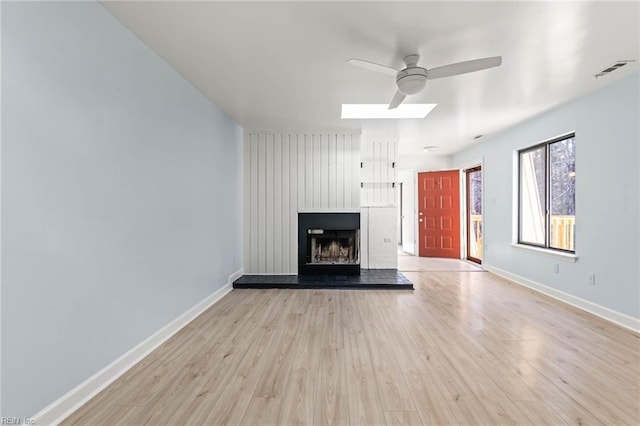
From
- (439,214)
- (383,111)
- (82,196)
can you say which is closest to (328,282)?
(383,111)

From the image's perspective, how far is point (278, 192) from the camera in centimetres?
487

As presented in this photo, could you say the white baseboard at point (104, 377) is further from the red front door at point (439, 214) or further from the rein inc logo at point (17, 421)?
the red front door at point (439, 214)

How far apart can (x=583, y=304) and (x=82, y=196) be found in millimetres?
5044

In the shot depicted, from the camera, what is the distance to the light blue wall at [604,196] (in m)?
2.83

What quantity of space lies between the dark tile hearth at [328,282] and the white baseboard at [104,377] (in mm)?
1362

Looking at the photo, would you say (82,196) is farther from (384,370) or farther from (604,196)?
(604,196)

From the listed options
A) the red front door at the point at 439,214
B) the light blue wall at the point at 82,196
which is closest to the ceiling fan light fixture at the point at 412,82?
the light blue wall at the point at 82,196

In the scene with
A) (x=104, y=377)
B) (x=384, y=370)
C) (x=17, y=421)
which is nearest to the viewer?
(x=17, y=421)

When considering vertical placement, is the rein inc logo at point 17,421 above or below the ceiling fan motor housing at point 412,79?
below

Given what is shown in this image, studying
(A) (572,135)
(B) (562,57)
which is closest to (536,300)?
(A) (572,135)

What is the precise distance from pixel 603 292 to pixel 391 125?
3.34 metres

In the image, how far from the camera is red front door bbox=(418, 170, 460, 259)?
6.70 meters

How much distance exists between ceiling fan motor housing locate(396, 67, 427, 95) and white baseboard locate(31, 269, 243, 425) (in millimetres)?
3074

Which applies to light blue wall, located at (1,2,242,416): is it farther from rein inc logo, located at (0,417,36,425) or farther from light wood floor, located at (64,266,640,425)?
light wood floor, located at (64,266,640,425)
